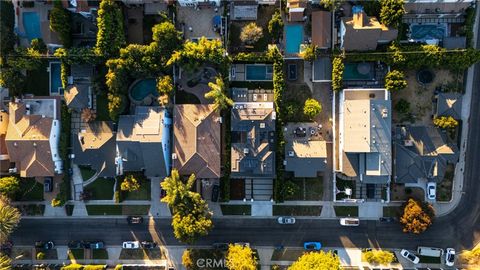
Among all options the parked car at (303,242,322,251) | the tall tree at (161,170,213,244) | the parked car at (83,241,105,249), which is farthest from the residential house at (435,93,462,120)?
the parked car at (83,241,105,249)

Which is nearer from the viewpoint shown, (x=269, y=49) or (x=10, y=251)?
(x=269, y=49)

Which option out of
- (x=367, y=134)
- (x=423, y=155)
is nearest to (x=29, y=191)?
(x=367, y=134)

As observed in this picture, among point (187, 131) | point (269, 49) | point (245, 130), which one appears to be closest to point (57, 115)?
point (187, 131)

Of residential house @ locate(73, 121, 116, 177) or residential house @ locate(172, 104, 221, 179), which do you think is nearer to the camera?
residential house @ locate(172, 104, 221, 179)

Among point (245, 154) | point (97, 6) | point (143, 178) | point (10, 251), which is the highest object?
point (97, 6)

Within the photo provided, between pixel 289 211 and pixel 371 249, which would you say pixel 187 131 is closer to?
pixel 289 211

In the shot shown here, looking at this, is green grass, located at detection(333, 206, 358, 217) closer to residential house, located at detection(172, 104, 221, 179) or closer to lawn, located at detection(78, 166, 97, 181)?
residential house, located at detection(172, 104, 221, 179)

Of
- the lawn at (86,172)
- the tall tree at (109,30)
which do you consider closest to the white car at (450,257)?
the lawn at (86,172)
